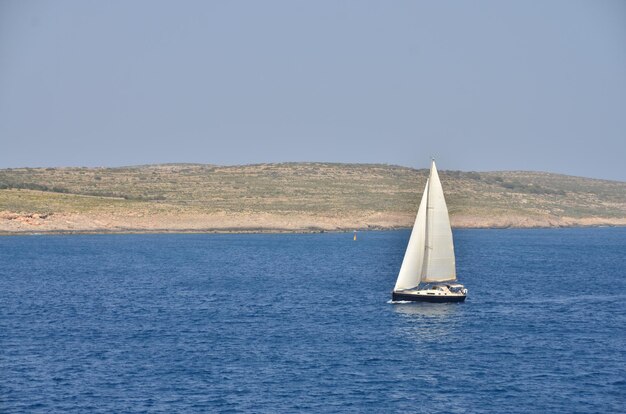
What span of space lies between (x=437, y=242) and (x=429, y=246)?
653 mm

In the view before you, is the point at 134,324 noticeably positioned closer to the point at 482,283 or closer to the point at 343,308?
the point at 343,308

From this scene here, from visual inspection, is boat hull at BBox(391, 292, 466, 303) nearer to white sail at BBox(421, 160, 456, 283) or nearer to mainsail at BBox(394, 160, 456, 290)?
mainsail at BBox(394, 160, 456, 290)

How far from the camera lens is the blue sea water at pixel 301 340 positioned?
45.6 metres

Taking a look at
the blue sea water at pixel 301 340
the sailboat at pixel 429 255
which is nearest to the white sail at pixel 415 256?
the sailboat at pixel 429 255

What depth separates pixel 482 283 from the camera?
89.4m

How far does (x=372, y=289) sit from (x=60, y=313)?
26.8m

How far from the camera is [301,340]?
58.8 meters

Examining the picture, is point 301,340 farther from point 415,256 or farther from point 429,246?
point 429,246

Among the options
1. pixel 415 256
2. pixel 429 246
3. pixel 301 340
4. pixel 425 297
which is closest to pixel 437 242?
pixel 429 246

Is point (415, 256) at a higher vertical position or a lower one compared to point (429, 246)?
lower

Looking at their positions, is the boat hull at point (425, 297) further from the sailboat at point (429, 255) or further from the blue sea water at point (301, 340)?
the blue sea water at point (301, 340)

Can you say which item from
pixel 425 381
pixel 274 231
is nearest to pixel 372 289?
pixel 425 381

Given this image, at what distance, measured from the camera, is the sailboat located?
72750 mm

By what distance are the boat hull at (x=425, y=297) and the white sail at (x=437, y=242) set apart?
1.26m
